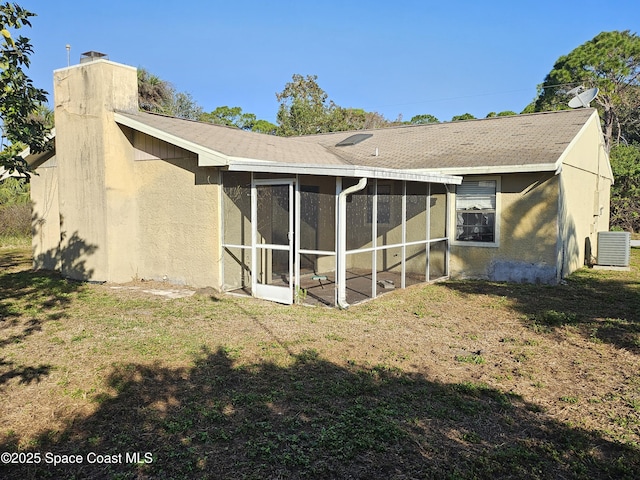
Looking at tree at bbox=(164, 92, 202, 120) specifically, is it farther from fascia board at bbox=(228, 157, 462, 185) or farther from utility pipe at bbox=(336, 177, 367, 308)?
utility pipe at bbox=(336, 177, 367, 308)

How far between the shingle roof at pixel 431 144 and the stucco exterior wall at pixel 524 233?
0.62 metres

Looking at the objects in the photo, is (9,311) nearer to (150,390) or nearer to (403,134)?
(150,390)

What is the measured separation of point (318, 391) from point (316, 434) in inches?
35.5

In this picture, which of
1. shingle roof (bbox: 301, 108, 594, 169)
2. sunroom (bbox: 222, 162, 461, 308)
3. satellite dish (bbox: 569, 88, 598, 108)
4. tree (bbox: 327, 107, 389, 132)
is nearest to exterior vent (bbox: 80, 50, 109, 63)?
sunroom (bbox: 222, 162, 461, 308)

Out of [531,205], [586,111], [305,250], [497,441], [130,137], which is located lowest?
[497,441]

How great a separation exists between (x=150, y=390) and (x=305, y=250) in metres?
4.26

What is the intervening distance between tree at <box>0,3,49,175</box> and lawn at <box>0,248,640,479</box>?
2.46 meters

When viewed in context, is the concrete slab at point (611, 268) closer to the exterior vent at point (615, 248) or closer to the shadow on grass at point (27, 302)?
the exterior vent at point (615, 248)

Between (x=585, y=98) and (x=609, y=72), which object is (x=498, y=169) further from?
(x=609, y=72)

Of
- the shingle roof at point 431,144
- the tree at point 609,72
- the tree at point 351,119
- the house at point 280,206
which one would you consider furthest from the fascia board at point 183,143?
the tree at point 609,72

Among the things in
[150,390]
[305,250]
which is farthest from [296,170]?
[150,390]

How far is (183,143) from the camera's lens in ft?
30.8

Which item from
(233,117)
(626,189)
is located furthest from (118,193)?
(233,117)

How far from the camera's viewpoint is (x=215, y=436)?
154 inches
